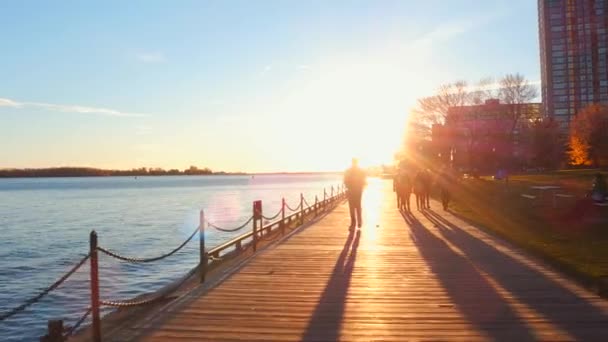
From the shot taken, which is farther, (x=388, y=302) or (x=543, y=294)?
(x=543, y=294)

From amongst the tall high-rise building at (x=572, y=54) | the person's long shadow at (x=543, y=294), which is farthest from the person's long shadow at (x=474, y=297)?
the tall high-rise building at (x=572, y=54)

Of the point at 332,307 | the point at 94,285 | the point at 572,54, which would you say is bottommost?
the point at 332,307

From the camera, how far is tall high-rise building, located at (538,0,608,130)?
4405 inches

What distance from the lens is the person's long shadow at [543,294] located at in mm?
6703

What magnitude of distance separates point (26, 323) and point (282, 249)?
5.44m

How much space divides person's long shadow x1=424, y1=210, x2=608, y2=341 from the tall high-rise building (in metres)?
109

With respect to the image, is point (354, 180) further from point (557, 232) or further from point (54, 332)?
point (54, 332)

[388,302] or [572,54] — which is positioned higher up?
[572,54]

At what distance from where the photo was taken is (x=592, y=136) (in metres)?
71.6

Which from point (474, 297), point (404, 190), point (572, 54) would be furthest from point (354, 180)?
point (572, 54)

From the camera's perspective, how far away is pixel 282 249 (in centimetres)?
1402

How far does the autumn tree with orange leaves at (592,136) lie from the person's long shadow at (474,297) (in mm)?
63215

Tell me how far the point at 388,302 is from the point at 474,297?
119 centimetres

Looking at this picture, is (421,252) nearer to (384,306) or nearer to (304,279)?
(304,279)
